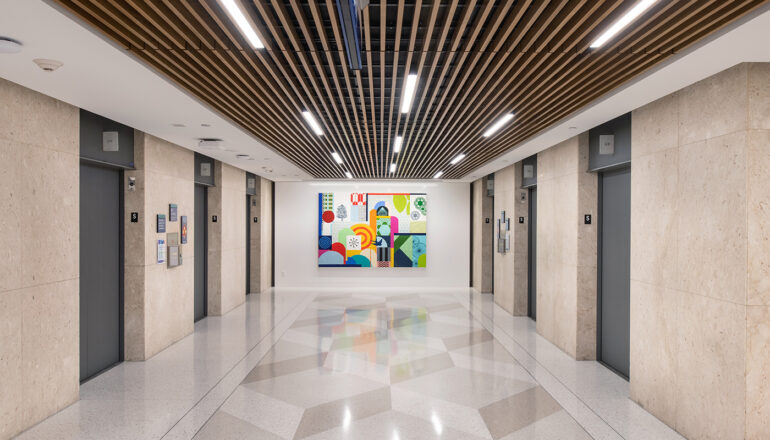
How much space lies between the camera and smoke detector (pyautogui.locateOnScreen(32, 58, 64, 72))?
137 inches

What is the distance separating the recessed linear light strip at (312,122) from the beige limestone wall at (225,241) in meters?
3.88

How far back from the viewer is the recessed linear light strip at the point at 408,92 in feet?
14.0

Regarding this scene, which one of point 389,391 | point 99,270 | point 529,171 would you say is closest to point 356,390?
point 389,391

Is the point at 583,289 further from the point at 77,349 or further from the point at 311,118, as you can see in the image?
the point at 77,349

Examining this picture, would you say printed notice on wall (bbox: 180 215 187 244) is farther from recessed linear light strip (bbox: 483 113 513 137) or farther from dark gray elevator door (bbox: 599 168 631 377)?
dark gray elevator door (bbox: 599 168 631 377)

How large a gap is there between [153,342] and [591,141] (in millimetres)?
6859

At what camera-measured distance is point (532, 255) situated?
9.66 meters

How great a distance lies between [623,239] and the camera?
20.1ft

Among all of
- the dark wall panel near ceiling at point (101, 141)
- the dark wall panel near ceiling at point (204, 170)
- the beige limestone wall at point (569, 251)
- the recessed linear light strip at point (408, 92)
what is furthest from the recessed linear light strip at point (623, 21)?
the dark wall panel near ceiling at point (204, 170)

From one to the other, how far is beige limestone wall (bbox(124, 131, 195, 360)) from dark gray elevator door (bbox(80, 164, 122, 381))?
5.4 inches

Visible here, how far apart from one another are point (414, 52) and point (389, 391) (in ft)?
12.1

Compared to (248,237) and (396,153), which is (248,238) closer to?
(248,237)

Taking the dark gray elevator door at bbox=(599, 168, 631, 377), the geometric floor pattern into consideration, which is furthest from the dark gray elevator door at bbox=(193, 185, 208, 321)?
the dark gray elevator door at bbox=(599, 168, 631, 377)

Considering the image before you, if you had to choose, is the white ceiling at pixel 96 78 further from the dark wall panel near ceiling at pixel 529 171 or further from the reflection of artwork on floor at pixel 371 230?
the reflection of artwork on floor at pixel 371 230
